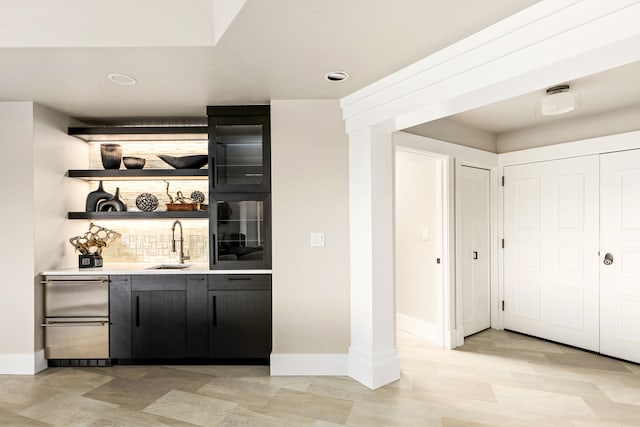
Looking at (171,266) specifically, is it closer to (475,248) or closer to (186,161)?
(186,161)

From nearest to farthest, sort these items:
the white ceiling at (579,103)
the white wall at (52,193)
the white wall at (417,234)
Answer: the white ceiling at (579,103) < the white wall at (52,193) < the white wall at (417,234)

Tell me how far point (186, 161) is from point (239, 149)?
66cm

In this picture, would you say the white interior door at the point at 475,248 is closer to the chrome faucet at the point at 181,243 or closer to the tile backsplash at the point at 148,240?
the tile backsplash at the point at 148,240

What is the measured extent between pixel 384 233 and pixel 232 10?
1924 millimetres

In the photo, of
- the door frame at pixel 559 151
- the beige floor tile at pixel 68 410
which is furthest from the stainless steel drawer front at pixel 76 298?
the door frame at pixel 559 151

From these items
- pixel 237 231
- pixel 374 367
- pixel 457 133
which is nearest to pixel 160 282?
pixel 237 231

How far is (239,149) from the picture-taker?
332 cm

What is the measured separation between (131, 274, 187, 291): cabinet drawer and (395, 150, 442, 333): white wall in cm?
250

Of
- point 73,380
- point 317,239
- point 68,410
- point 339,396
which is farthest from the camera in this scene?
point 317,239

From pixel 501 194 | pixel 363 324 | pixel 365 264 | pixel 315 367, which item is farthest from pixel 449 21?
pixel 501 194

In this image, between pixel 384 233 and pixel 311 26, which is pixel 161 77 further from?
pixel 384 233

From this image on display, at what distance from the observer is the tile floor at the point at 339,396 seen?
96.4 inches

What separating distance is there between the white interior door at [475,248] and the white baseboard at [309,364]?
170 cm

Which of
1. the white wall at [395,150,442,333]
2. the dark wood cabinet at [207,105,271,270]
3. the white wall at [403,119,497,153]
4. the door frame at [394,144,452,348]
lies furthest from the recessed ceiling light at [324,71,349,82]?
the door frame at [394,144,452,348]
